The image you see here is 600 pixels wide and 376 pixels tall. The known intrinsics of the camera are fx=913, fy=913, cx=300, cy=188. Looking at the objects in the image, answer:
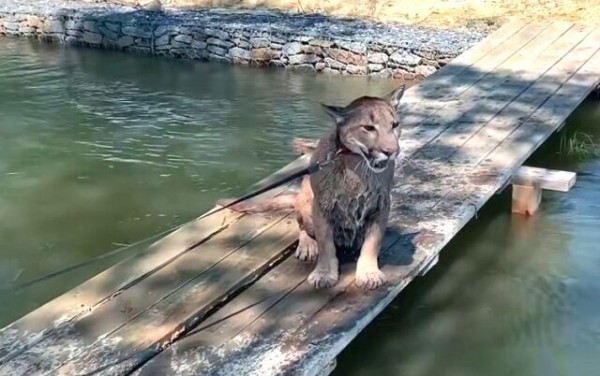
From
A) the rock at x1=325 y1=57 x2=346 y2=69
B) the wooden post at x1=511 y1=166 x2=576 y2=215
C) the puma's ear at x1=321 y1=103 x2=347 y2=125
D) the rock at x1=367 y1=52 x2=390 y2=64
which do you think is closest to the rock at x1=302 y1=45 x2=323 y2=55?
the rock at x1=325 y1=57 x2=346 y2=69

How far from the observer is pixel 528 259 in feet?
20.2

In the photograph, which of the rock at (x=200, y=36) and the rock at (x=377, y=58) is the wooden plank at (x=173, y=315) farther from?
the rock at (x=200, y=36)

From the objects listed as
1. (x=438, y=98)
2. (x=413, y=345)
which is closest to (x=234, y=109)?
(x=438, y=98)

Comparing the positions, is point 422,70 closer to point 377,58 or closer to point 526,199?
point 377,58

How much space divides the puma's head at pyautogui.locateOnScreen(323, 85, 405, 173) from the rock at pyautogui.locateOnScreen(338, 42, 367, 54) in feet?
21.1

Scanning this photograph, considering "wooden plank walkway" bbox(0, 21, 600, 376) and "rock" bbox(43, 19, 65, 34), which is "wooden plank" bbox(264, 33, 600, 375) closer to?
"wooden plank walkway" bbox(0, 21, 600, 376)

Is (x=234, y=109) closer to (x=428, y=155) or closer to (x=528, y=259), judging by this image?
(x=428, y=155)

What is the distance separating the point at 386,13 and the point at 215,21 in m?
2.32

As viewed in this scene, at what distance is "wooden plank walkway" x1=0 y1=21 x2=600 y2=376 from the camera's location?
3.86 meters

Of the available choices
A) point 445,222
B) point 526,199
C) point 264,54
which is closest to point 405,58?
point 264,54

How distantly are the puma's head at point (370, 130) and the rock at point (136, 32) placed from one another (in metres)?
7.71

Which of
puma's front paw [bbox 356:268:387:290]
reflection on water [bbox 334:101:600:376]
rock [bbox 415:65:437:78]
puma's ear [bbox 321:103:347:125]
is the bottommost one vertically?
reflection on water [bbox 334:101:600:376]

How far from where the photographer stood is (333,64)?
34.7 feet

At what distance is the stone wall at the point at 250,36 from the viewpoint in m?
10.4
